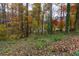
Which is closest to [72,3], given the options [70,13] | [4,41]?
[70,13]

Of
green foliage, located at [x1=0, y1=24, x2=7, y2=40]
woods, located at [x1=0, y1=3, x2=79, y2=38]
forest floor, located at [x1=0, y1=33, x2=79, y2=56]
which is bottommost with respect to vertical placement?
forest floor, located at [x1=0, y1=33, x2=79, y2=56]

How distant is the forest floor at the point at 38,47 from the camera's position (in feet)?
48.8

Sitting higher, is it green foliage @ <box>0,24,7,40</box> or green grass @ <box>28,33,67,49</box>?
green foliage @ <box>0,24,7,40</box>

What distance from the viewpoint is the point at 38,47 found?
14875mm

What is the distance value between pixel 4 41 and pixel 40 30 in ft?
1.64

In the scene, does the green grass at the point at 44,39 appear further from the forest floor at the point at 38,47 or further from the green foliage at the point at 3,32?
the green foliage at the point at 3,32

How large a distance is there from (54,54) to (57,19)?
0.47 m

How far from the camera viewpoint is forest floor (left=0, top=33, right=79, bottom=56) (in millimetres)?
14867

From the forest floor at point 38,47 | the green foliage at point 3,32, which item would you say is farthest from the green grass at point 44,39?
the green foliage at point 3,32

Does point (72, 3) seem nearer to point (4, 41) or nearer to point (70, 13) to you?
point (70, 13)

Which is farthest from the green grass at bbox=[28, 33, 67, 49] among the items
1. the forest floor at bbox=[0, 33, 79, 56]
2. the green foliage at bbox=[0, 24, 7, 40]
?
the green foliage at bbox=[0, 24, 7, 40]

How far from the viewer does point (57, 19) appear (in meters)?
14.9

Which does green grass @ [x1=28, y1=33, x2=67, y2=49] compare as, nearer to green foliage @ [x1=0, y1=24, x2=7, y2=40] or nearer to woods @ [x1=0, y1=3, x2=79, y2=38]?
woods @ [x1=0, y1=3, x2=79, y2=38]

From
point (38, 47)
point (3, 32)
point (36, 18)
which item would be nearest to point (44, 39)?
point (38, 47)
